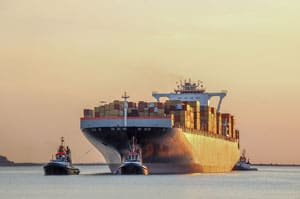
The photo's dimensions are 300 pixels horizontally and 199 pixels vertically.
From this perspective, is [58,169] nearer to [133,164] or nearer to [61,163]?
[61,163]

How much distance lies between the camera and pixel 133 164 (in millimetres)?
106875

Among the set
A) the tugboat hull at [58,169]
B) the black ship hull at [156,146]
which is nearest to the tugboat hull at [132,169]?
the black ship hull at [156,146]

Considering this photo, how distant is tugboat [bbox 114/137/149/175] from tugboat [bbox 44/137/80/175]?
7993mm

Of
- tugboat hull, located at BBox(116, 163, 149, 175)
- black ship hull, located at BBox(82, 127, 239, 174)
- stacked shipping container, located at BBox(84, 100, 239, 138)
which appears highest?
stacked shipping container, located at BBox(84, 100, 239, 138)

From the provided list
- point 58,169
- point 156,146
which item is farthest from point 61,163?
point 156,146

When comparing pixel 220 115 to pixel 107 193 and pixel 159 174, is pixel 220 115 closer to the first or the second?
pixel 159 174

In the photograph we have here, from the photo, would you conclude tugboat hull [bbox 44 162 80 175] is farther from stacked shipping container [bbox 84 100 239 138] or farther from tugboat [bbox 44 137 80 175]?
stacked shipping container [bbox 84 100 239 138]

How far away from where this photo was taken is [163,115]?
372 feet

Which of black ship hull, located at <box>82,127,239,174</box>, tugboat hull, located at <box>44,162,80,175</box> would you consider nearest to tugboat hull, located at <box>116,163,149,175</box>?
black ship hull, located at <box>82,127,239,174</box>

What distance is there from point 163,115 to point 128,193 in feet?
104

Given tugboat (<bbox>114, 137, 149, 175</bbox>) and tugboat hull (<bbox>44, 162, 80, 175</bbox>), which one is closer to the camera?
tugboat (<bbox>114, 137, 149, 175</bbox>)

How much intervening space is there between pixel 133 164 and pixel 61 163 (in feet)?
39.0

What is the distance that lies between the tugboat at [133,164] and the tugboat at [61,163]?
7993 millimetres

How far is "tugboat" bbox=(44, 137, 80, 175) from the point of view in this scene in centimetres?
11338
